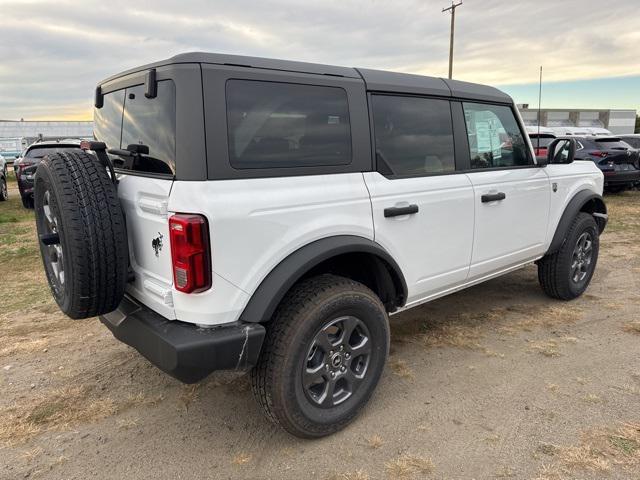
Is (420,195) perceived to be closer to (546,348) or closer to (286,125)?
(286,125)

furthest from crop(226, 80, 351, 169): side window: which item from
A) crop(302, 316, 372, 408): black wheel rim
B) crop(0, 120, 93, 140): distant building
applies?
crop(0, 120, 93, 140): distant building

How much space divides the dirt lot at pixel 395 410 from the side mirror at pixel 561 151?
1350 millimetres

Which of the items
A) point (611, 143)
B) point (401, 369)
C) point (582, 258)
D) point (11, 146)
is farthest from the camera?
point (11, 146)

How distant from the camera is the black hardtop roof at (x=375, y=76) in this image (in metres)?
2.28

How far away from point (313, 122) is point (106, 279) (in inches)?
51.5

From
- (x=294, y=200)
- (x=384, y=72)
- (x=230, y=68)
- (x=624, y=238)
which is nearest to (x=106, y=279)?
(x=294, y=200)

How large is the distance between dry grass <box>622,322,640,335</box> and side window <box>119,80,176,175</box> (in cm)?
374

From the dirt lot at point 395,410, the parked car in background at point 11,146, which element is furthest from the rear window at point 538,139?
the parked car in background at point 11,146

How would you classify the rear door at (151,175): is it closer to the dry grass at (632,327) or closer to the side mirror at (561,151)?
the side mirror at (561,151)

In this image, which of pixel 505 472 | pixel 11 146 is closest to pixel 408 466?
pixel 505 472

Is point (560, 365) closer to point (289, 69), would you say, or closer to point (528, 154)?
point (528, 154)

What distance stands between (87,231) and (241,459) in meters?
1.37

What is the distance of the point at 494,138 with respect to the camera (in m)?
3.78

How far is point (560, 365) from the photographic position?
341cm
